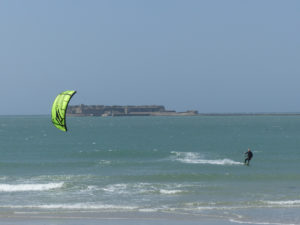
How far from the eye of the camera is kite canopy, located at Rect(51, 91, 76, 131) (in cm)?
1864

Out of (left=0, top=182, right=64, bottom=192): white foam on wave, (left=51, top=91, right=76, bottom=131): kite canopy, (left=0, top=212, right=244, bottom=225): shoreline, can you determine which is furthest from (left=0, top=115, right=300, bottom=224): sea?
(left=51, top=91, right=76, bottom=131): kite canopy

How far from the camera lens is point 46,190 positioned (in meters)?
28.1

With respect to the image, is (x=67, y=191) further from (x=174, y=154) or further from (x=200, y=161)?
(x=174, y=154)

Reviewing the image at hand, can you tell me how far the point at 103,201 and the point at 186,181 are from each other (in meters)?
7.61

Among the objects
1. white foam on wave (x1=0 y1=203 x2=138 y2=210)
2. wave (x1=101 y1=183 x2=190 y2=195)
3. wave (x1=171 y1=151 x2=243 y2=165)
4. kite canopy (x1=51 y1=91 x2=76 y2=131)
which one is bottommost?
white foam on wave (x1=0 y1=203 x2=138 y2=210)

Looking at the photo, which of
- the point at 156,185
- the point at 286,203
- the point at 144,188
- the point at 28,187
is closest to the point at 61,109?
the point at 144,188

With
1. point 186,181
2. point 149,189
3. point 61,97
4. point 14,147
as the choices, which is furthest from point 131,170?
point 14,147

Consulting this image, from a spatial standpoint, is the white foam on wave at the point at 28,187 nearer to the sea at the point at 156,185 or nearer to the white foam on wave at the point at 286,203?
the sea at the point at 156,185

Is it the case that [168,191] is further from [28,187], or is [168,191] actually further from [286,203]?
[28,187]

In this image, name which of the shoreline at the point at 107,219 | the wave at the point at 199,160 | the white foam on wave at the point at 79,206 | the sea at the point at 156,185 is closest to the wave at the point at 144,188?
the sea at the point at 156,185

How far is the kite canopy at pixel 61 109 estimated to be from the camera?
1864cm

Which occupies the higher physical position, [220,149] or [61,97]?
[61,97]

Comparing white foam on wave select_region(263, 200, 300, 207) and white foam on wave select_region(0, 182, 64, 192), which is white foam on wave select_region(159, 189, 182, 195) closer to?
white foam on wave select_region(263, 200, 300, 207)

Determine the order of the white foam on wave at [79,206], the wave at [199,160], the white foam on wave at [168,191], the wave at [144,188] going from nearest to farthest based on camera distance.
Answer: the white foam on wave at [79,206], the white foam on wave at [168,191], the wave at [144,188], the wave at [199,160]
